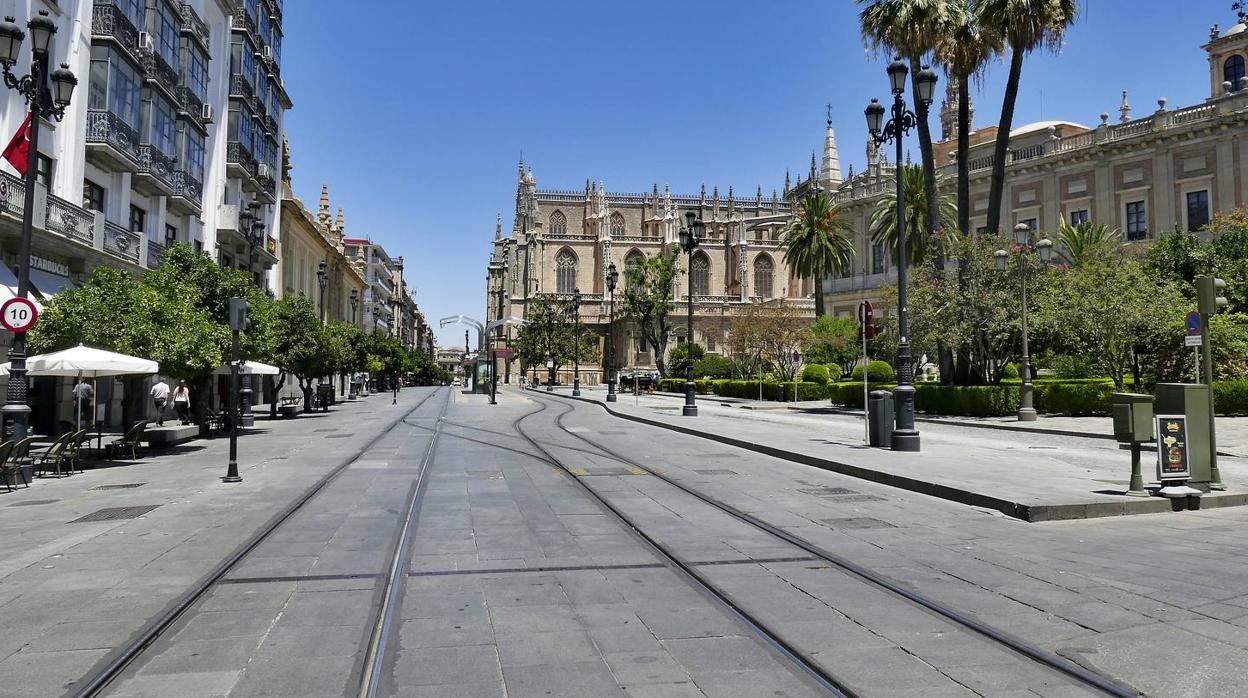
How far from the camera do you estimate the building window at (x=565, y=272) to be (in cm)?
10281

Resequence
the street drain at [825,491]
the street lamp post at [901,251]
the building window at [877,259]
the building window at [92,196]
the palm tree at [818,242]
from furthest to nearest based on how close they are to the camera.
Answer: the building window at [877,259] → the palm tree at [818,242] → the building window at [92,196] → the street lamp post at [901,251] → the street drain at [825,491]

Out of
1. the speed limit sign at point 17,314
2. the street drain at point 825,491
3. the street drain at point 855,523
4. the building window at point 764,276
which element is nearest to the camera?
the street drain at point 855,523

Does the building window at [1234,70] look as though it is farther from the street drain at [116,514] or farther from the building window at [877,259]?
the street drain at [116,514]

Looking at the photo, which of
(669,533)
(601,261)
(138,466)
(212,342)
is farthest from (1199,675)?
(601,261)

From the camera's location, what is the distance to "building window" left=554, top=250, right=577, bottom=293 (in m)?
103

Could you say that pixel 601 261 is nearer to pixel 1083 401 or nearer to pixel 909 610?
pixel 1083 401


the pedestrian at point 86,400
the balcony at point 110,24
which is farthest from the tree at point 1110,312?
the balcony at point 110,24

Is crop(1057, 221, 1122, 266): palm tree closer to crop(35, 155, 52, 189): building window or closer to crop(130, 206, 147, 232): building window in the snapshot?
crop(130, 206, 147, 232): building window

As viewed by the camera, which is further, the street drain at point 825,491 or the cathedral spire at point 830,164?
the cathedral spire at point 830,164

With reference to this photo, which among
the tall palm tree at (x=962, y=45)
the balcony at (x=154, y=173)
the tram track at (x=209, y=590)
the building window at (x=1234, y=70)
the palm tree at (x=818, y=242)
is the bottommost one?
the tram track at (x=209, y=590)

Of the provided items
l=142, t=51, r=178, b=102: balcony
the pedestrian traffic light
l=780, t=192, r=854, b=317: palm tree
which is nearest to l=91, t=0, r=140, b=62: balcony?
l=142, t=51, r=178, b=102: balcony

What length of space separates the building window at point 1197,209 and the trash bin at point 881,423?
3741 cm

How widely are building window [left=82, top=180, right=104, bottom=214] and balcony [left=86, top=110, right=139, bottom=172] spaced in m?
0.72

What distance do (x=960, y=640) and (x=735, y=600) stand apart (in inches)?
56.1
